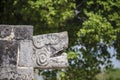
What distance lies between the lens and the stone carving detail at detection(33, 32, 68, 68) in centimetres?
536

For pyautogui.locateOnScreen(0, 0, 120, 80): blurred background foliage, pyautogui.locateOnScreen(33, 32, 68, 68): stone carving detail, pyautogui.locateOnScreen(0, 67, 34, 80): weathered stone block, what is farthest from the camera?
pyautogui.locateOnScreen(0, 0, 120, 80): blurred background foliage

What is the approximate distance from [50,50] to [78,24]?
539 cm

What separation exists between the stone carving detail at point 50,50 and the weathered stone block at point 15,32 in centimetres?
19

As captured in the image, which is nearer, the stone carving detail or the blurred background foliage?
the stone carving detail

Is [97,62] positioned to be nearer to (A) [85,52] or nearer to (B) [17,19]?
(A) [85,52]

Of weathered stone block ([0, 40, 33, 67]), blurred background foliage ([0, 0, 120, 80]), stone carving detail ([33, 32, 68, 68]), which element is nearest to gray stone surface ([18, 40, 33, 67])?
weathered stone block ([0, 40, 33, 67])

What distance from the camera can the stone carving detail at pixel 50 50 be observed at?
5363 millimetres

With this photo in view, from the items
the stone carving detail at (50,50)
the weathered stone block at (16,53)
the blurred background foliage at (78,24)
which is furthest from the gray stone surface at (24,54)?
the blurred background foliage at (78,24)

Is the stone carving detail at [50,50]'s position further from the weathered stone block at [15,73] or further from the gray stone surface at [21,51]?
the weathered stone block at [15,73]

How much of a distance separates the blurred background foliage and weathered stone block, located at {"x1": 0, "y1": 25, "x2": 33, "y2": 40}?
430 cm

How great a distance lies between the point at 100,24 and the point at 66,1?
960 mm

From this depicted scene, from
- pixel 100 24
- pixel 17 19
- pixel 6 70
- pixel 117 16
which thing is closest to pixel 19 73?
pixel 6 70

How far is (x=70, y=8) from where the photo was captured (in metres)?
9.92

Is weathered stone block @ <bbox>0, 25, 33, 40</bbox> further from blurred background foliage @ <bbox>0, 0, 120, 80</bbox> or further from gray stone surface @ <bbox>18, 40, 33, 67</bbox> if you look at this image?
blurred background foliage @ <bbox>0, 0, 120, 80</bbox>
